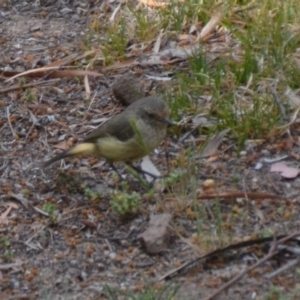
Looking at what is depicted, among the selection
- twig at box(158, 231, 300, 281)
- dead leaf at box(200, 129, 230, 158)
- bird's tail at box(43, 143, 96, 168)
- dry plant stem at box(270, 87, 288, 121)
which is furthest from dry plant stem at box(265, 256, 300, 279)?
bird's tail at box(43, 143, 96, 168)

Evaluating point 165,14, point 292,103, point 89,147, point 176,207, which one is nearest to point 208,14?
point 165,14

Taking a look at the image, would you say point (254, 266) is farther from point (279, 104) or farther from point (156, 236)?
point (279, 104)

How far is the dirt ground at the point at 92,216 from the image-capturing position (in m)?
5.14

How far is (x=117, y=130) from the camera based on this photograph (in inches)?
242

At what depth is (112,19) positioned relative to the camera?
8055mm

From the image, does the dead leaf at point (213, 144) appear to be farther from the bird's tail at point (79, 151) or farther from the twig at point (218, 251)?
the twig at point (218, 251)

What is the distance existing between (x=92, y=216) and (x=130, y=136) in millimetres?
613

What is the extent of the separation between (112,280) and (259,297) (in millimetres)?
795

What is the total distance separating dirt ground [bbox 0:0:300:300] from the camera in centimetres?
514

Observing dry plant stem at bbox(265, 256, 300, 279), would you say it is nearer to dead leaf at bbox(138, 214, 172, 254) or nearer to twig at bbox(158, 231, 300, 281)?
twig at bbox(158, 231, 300, 281)

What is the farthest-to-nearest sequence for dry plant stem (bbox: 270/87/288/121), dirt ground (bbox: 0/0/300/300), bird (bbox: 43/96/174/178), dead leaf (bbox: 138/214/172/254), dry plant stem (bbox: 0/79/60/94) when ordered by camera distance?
dry plant stem (bbox: 0/79/60/94)
dry plant stem (bbox: 270/87/288/121)
bird (bbox: 43/96/174/178)
dead leaf (bbox: 138/214/172/254)
dirt ground (bbox: 0/0/300/300)

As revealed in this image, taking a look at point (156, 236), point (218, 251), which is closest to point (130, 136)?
point (156, 236)

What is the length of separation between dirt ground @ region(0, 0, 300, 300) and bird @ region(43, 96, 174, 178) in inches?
6.8

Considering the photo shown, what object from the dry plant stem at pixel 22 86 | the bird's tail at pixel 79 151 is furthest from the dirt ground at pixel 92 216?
the bird's tail at pixel 79 151
